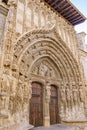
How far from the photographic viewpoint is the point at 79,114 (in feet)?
19.6

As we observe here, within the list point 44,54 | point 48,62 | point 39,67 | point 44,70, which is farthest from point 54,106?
point 44,54

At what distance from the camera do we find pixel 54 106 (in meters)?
5.93

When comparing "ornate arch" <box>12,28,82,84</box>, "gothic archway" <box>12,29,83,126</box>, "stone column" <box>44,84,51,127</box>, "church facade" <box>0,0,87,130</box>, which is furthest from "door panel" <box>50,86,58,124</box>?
"ornate arch" <box>12,28,82,84</box>

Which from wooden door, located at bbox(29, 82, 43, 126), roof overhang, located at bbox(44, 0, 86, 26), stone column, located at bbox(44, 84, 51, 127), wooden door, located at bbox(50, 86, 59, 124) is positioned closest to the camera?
wooden door, located at bbox(29, 82, 43, 126)

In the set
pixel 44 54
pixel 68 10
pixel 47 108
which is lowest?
pixel 47 108

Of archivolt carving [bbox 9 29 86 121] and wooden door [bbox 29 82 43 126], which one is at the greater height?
archivolt carving [bbox 9 29 86 121]

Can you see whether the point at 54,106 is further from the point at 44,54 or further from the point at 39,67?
the point at 44,54

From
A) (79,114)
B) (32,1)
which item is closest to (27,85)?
(79,114)

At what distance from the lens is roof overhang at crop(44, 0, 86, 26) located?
7.28 m

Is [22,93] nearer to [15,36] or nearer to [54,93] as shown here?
[15,36]

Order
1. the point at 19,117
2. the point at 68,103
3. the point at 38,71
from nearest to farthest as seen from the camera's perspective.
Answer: the point at 19,117 → the point at 38,71 → the point at 68,103

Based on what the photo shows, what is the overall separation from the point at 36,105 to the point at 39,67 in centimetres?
162

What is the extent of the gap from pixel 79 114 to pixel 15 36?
14.3 feet

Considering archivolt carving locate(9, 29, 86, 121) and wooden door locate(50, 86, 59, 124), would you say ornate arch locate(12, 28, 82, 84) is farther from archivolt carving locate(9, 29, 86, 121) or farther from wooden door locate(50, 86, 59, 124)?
wooden door locate(50, 86, 59, 124)
